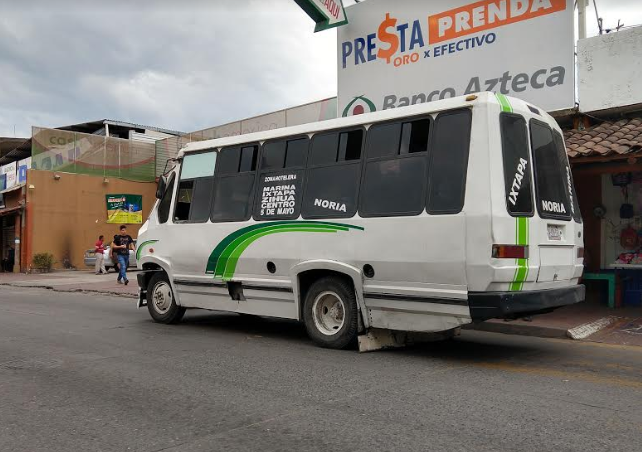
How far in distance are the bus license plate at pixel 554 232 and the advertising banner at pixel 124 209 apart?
24.8 meters

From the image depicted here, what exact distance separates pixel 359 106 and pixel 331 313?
24.2 ft

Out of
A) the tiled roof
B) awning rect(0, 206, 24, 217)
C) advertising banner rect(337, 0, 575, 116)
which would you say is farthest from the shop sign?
awning rect(0, 206, 24, 217)

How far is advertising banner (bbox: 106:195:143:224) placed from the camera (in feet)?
91.7

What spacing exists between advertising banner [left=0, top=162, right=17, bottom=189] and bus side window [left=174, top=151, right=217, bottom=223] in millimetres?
21776

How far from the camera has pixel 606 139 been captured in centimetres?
934

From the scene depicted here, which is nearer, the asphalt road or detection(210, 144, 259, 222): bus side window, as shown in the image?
the asphalt road

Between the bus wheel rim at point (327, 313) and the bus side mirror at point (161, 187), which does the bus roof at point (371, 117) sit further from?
the bus wheel rim at point (327, 313)

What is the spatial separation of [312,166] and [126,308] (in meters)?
6.76

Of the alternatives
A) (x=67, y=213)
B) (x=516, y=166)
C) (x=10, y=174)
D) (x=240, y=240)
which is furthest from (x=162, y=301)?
(x=10, y=174)

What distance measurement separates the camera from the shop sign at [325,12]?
1304 centimetres

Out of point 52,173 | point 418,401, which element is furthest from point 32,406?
point 52,173

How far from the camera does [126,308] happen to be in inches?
488

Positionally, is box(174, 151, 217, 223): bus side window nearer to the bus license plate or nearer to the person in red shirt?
the bus license plate

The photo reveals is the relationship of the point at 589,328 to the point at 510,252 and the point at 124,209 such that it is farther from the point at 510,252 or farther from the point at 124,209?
the point at 124,209
